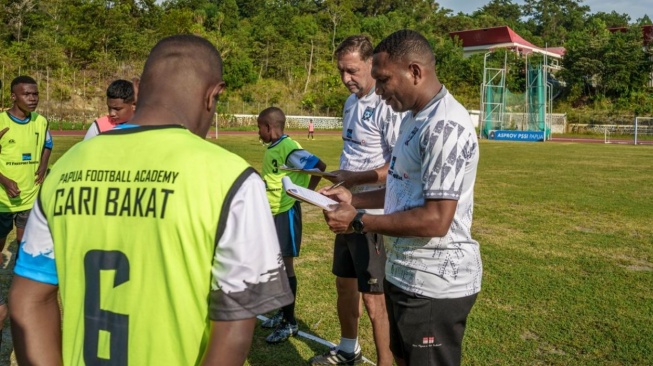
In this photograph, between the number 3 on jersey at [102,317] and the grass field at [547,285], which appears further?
the grass field at [547,285]

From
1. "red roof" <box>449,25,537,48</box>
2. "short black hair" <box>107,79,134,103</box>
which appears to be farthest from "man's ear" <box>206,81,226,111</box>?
"red roof" <box>449,25,537,48</box>

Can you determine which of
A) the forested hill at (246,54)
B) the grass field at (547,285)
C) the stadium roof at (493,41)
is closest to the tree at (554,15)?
the stadium roof at (493,41)

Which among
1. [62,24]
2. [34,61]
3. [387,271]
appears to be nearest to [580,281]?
[387,271]

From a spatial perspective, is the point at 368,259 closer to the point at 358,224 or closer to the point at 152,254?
the point at 358,224

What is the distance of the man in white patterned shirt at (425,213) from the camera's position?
8.75 ft

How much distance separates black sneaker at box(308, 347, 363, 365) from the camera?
4.78 m

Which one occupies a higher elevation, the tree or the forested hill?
the tree

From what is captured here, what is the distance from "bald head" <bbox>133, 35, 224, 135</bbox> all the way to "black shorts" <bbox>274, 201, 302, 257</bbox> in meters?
3.79

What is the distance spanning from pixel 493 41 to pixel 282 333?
8776cm

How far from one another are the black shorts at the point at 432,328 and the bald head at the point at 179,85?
1.51 meters

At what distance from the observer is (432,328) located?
2.84 metres

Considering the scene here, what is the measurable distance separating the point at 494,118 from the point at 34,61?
136 feet

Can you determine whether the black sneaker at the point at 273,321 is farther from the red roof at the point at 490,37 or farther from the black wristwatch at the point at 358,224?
the red roof at the point at 490,37

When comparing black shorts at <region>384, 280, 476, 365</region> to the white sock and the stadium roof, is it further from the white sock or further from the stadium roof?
the stadium roof
